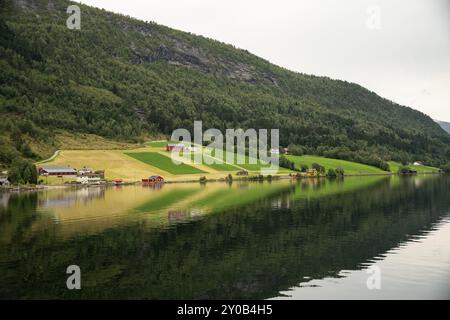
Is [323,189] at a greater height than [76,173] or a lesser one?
lesser

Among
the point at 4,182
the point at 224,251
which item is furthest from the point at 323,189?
the point at 224,251

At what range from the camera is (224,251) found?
158 feet

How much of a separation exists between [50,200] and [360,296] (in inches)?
3019

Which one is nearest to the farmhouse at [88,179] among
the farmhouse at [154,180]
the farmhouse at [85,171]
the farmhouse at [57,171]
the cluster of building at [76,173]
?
the cluster of building at [76,173]

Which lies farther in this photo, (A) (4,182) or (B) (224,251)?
(A) (4,182)

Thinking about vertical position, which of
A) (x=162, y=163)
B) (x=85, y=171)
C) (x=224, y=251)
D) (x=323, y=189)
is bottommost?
(x=224, y=251)

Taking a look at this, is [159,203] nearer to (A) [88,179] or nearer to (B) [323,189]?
(B) [323,189]

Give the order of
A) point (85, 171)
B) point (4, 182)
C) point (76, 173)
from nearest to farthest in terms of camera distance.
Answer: point (4, 182) → point (76, 173) → point (85, 171)

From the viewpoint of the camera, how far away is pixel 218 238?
55188mm

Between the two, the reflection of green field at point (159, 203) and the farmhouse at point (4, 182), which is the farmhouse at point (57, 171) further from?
the reflection of green field at point (159, 203)

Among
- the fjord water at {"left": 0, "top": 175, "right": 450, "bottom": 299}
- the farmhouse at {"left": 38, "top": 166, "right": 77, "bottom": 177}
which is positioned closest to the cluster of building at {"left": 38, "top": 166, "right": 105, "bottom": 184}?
the farmhouse at {"left": 38, "top": 166, "right": 77, "bottom": 177}

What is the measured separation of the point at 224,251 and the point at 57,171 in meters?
115

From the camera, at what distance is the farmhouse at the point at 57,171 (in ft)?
492
